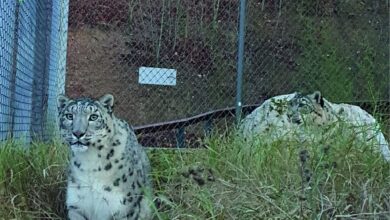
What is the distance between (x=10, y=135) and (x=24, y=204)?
0.91 meters

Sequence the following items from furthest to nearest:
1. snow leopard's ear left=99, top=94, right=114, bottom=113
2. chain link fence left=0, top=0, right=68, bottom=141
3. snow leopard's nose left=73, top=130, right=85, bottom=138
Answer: chain link fence left=0, top=0, right=68, bottom=141 → snow leopard's ear left=99, top=94, right=114, bottom=113 → snow leopard's nose left=73, top=130, right=85, bottom=138

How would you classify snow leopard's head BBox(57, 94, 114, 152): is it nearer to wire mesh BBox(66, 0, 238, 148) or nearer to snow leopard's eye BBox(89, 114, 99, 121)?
snow leopard's eye BBox(89, 114, 99, 121)

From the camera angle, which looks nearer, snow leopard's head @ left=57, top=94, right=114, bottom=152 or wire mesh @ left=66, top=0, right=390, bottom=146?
snow leopard's head @ left=57, top=94, right=114, bottom=152

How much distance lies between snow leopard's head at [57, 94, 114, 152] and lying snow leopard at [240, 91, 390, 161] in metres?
1.04

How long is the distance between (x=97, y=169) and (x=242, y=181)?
666 millimetres

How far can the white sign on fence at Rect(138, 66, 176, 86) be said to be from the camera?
702 cm

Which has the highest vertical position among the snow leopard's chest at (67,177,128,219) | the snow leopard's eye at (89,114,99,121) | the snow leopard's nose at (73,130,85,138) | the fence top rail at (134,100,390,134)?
the fence top rail at (134,100,390,134)

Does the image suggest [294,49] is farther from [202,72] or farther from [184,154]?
[184,154]

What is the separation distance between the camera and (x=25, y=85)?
16.3ft

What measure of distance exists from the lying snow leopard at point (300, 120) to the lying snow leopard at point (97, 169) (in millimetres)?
958

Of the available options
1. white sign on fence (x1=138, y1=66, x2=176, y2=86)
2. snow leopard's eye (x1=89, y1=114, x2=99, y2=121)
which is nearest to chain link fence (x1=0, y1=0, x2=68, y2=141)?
snow leopard's eye (x1=89, y1=114, x2=99, y2=121)

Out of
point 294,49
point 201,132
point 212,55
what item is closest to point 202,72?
point 212,55

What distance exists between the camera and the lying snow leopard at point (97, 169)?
344cm

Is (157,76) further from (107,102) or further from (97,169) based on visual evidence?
(97,169)
